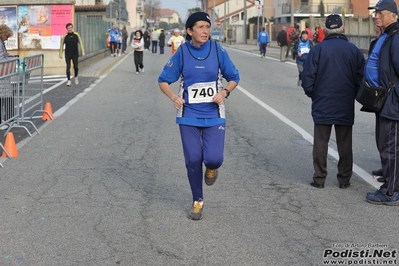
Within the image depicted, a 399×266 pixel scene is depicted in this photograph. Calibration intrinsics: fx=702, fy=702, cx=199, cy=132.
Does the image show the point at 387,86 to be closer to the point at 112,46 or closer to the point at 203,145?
the point at 203,145

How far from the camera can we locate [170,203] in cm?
A: 687

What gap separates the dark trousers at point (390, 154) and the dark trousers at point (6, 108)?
6.08 m

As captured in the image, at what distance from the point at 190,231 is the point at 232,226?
15.2 inches

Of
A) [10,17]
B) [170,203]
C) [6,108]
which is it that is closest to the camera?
[170,203]

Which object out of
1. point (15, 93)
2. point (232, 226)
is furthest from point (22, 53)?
point (232, 226)

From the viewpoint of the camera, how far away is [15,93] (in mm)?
11141

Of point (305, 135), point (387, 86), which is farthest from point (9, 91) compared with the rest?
point (387, 86)

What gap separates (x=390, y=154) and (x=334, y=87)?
975mm

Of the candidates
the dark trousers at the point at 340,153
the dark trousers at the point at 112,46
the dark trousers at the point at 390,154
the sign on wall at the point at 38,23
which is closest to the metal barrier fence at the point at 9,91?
the dark trousers at the point at 340,153

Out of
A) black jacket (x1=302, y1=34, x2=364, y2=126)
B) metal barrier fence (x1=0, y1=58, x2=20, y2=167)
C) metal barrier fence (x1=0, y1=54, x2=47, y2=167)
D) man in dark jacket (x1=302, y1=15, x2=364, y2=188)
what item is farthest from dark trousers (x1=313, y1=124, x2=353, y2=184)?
metal barrier fence (x1=0, y1=58, x2=20, y2=167)

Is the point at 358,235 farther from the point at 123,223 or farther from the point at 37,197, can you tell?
the point at 37,197

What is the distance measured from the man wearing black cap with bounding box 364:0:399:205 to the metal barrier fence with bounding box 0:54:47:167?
494cm

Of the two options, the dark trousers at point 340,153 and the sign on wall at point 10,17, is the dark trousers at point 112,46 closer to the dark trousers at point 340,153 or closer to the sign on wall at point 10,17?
the sign on wall at point 10,17

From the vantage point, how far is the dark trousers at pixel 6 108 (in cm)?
1066
